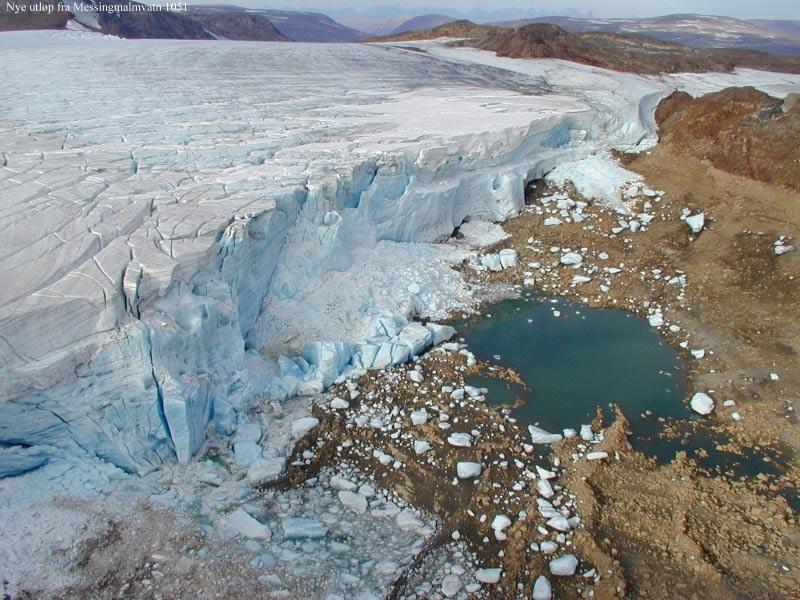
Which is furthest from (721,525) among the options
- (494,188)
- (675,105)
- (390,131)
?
(675,105)

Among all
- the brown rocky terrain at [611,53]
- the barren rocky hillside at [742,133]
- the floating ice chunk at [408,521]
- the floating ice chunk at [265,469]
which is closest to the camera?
the floating ice chunk at [408,521]

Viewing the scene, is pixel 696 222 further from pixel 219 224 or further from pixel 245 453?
pixel 245 453

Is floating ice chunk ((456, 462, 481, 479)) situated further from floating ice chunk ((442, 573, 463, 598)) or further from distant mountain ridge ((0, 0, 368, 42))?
distant mountain ridge ((0, 0, 368, 42))

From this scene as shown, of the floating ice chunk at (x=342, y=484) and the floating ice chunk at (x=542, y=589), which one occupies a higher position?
the floating ice chunk at (x=342, y=484)

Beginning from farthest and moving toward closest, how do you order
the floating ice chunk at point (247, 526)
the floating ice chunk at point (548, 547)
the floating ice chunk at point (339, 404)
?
the floating ice chunk at point (339, 404)
the floating ice chunk at point (548, 547)
the floating ice chunk at point (247, 526)

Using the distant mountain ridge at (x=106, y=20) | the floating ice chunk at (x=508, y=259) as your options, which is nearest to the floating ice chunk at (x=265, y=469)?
the floating ice chunk at (x=508, y=259)

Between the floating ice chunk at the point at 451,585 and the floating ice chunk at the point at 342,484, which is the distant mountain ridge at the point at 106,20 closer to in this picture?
the floating ice chunk at the point at 342,484

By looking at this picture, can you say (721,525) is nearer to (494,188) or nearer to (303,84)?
(494,188)
